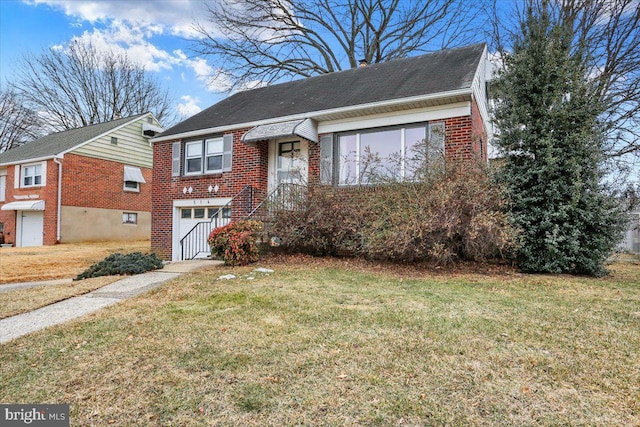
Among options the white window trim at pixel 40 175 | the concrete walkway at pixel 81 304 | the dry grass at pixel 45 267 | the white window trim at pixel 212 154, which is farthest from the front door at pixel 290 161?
the white window trim at pixel 40 175

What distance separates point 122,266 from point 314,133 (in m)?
6.21

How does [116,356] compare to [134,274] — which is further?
[134,274]

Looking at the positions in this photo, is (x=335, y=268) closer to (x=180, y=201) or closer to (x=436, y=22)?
(x=180, y=201)

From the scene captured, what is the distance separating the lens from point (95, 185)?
1917cm

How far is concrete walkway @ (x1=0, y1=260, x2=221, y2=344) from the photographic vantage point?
439cm

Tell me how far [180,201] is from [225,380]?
11.1m

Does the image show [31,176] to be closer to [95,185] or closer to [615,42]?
[95,185]

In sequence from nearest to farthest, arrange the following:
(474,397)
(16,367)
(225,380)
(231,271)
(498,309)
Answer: (474,397), (225,380), (16,367), (498,309), (231,271)

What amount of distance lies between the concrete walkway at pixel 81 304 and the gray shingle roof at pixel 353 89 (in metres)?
6.42

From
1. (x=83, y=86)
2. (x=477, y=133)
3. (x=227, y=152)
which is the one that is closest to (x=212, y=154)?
(x=227, y=152)

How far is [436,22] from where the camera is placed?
20.4 metres

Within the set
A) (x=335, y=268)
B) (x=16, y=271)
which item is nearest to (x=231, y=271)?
(x=335, y=268)

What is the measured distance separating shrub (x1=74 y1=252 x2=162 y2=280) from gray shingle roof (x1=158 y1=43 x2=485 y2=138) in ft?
18.4

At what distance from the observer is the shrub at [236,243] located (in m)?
8.06
